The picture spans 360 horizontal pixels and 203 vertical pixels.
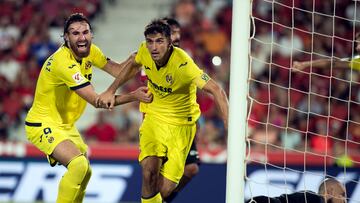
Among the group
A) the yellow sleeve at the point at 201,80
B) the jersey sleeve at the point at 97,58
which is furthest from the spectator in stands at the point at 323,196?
the jersey sleeve at the point at 97,58

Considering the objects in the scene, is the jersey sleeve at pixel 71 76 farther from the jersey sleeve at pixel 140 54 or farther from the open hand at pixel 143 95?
the jersey sleeve at pixel 140 54

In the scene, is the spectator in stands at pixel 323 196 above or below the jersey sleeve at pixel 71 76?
below

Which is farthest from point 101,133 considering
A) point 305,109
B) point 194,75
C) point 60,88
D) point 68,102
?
point 194,75

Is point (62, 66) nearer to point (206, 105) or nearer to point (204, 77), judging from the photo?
point (204, 77)

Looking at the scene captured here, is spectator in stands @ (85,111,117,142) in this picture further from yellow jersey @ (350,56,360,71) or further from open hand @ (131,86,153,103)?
open hand @ (131,86,153,103)

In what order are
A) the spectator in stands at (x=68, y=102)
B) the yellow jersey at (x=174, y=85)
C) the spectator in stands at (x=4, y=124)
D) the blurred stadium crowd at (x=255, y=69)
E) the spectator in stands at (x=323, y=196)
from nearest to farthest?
the spectator in stands at (x=323, y=196), the spectator in stands at (x=68, y=102), the yellow jersey at (x=174, y=85), the blurred stadium crowd at (x=255, y=69), the spectator in stands at (x=4, y=124)

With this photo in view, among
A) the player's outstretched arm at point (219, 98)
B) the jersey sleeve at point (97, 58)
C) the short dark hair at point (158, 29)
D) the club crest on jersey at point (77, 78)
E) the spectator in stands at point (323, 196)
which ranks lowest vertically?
the spectator in stands at point (323, 196)

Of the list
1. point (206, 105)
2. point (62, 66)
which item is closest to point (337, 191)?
point (62, 66)

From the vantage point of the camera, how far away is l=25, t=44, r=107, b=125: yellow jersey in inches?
314

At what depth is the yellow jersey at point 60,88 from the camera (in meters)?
7.98

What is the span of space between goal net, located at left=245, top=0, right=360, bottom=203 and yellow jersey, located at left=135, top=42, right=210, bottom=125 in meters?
2.90

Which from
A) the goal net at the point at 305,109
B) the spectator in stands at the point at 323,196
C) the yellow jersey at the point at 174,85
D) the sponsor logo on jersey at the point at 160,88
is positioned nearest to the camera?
the spectator in stands at the point at 323,196

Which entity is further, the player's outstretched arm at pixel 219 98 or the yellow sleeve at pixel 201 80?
the yellow sleeve at pixel 201 80

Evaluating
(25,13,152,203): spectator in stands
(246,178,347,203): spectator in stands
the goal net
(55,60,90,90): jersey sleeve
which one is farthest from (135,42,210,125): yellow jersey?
the goal net
